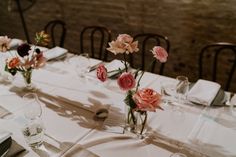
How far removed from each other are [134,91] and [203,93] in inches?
20.7

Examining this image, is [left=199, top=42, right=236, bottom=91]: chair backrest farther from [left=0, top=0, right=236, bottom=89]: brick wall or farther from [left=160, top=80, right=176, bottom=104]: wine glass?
[left=160, top=80, right=176, bottom=104]: wine glass

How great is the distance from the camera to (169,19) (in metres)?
2.98

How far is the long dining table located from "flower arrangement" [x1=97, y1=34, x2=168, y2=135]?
8 centimetres

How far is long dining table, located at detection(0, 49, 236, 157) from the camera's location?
4.12ft

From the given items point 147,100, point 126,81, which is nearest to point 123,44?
point 126,81

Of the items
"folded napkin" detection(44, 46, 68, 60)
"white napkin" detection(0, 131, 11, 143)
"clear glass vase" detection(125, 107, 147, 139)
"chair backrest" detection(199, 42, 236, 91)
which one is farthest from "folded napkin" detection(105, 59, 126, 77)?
"chair backrest" detection(199, 42, 236, 91)

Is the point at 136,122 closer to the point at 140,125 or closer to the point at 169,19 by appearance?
the point at 140,125

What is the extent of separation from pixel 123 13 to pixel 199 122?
6.84 feet

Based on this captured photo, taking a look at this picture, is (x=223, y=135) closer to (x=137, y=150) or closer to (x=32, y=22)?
(x=137, y=150)

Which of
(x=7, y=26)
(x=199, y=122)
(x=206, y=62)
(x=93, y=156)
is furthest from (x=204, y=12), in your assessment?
(x=7, y=26)

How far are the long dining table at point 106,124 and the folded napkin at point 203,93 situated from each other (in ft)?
0.13

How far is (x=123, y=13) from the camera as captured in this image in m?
3.25

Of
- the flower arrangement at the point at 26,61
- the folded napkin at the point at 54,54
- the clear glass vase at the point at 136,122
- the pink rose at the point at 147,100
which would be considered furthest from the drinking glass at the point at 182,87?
the folded napkin at the point at 54,54

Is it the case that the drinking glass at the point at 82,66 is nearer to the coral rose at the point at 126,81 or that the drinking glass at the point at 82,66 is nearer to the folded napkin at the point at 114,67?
the folded napkin at the point at 114,67
